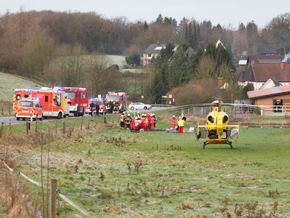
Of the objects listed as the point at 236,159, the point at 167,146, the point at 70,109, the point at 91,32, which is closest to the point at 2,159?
the point at 236,159

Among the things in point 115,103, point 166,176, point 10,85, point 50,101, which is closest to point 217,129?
point 166,176

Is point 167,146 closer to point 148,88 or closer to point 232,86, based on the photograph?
point 232,86

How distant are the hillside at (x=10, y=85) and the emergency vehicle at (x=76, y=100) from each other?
62.4ft

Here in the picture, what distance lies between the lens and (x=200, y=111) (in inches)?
2862

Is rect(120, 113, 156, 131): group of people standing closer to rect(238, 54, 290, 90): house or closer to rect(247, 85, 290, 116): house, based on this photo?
rect(247, 85, 290, 116): house

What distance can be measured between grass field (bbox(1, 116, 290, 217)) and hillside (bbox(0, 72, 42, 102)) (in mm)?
43908

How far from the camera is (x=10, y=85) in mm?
89250

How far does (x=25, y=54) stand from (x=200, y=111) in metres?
39.8

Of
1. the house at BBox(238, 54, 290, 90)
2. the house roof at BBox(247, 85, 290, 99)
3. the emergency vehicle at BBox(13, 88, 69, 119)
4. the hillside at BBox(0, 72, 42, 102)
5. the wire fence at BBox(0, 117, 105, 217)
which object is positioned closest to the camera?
the wire fence at BBox(0, 117, 105, 217)

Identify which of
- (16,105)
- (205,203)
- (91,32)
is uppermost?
(91,32)

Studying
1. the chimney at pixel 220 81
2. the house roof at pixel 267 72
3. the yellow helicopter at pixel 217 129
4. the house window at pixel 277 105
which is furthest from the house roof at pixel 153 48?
the yellow helicopter at pixel 217 129

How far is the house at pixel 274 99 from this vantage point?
74.8 metres

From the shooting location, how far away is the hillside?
81.2 meters

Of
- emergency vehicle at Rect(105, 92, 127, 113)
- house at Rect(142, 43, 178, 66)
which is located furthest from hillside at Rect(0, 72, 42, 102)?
house at Rect(142, 43, 178, 66)
